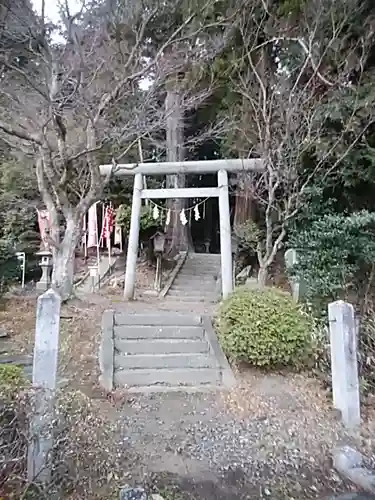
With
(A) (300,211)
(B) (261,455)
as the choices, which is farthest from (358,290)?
(B) (261,455)

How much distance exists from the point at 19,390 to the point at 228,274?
19.1 feet

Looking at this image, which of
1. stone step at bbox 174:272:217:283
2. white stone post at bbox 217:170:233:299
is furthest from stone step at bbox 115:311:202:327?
stone step at bbox 174:272:217:283

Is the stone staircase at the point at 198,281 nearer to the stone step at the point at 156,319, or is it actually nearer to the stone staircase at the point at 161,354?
the stone step at the point at 156,319

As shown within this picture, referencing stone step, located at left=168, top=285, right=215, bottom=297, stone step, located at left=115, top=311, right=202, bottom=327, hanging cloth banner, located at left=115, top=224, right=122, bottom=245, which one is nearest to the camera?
stone step, located at left=115, top=311, right=202, bottom=327

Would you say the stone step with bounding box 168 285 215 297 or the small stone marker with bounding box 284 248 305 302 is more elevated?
the small stone marker with bounding box 284 248 305 302

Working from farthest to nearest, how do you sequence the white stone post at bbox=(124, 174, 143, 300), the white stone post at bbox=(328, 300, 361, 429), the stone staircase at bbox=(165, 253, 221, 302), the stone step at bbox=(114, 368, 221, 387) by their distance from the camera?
the stone staircase at bbox=(165, 253, 221, 302) < the white stone post at bbox=(124, 174, 143, 300) < the stone step at bbox=(114, 368, 221, 387) < the white stone post at bbox=(328, 300, 361, 429)

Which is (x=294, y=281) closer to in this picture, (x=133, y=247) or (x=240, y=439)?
(x=133, y=247)

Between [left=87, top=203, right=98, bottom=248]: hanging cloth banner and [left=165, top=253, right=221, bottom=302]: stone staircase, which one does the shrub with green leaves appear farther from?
[left=87, top=203, right=98, bottom=248]: hanging cloth banner

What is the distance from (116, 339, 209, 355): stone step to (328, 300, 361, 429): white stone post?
6.35 ft

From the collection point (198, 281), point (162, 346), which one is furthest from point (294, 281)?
point (198, 281)

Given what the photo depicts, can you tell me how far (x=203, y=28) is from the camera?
910 centimetres

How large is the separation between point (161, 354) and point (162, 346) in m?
0.20

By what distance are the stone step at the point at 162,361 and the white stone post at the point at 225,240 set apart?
103 inches

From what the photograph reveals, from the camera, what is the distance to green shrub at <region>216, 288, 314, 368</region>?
5215 mm
